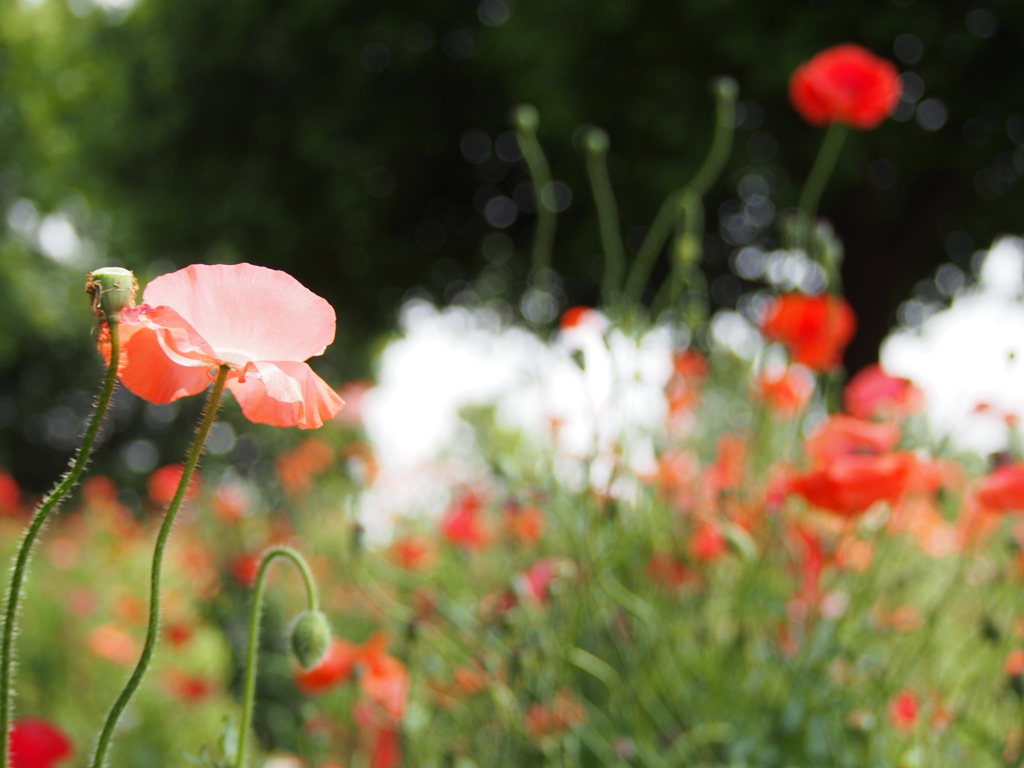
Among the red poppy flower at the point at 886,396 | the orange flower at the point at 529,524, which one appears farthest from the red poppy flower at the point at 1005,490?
the orange flower at the point at 529,524

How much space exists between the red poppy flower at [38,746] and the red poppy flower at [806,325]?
4.00 ft

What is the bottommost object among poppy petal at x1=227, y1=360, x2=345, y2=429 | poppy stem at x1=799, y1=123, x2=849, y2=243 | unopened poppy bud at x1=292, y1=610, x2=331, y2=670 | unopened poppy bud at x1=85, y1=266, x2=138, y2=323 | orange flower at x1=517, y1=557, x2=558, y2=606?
unopened poppy bud at x1=292, y1=610, x2=331, y2=670

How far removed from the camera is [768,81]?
4520 mm

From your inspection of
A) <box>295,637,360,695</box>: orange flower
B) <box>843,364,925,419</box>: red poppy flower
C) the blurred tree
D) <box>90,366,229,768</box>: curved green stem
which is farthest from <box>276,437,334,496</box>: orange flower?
the blurred tree

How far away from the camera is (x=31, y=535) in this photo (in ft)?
1.47

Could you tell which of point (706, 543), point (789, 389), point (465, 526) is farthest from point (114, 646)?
point (789, 389)

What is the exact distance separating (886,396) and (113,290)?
135 centimetres

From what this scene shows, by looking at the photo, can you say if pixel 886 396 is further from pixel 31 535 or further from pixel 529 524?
pixel 31 535

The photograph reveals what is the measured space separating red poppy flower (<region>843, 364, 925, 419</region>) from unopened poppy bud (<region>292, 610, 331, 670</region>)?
109cm

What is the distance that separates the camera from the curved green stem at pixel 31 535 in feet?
1.41

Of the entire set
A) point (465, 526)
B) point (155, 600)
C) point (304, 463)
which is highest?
point (304, 463)

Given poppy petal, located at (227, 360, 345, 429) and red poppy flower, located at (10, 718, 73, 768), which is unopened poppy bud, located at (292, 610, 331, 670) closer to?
poppy petal, located at (227, 360, 345, 429)

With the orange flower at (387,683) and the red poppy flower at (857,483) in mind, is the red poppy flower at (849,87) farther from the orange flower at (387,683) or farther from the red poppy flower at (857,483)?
the orange flower at (387,683)

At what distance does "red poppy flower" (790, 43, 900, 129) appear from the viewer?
5.29 ft
